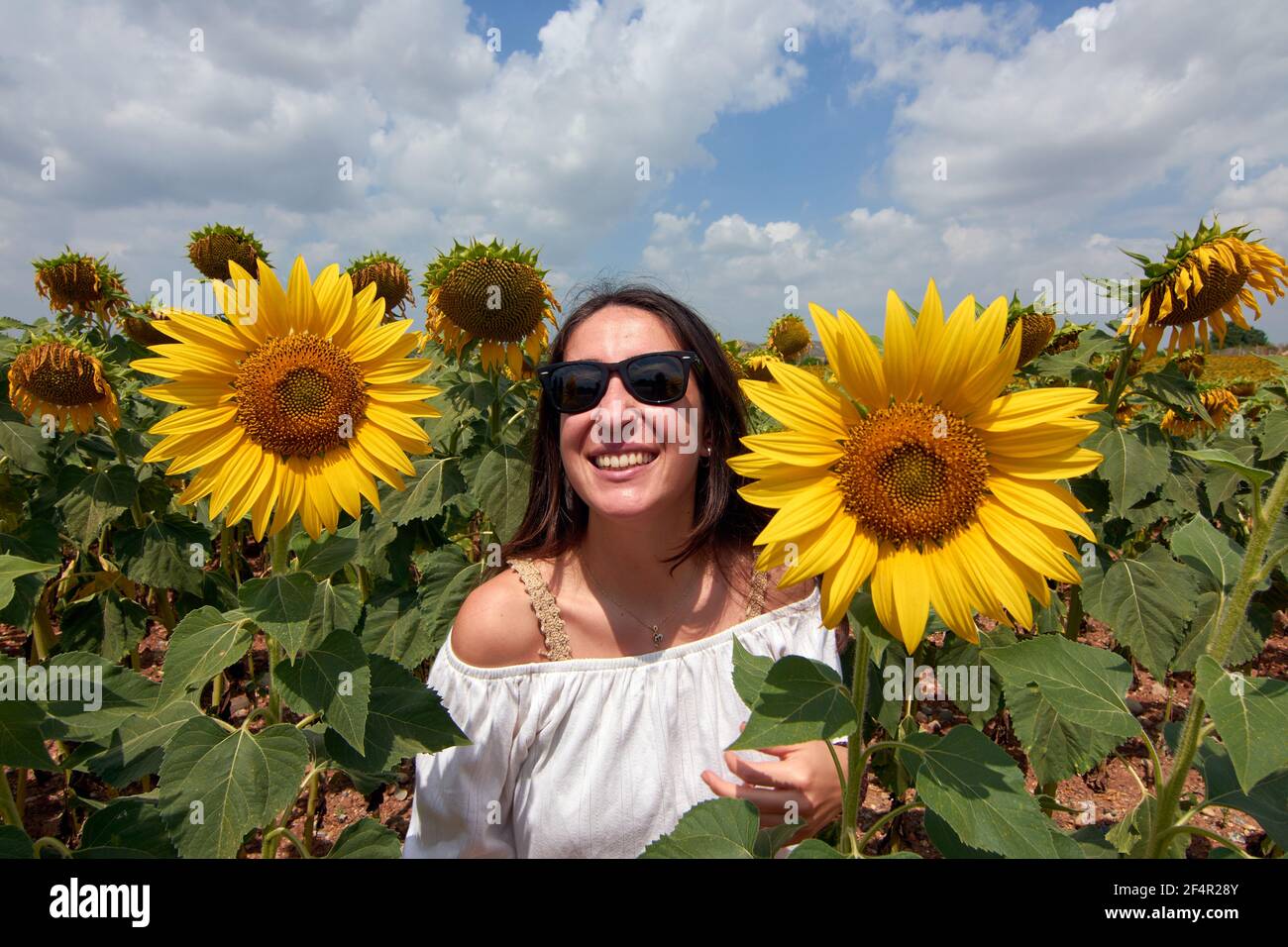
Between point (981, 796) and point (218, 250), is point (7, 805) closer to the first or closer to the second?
point (981, 796)

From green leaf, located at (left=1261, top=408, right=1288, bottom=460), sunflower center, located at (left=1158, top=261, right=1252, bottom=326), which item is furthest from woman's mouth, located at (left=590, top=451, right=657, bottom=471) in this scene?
green leaf, located at (left=1261, top=408, right=1288, bottom=460)

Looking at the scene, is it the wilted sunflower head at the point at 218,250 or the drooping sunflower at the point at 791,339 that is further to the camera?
the drooping sunflower at the point at 791,339

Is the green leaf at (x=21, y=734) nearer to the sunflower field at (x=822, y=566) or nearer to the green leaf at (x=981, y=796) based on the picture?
the sunflower field at (x=822, y=566)

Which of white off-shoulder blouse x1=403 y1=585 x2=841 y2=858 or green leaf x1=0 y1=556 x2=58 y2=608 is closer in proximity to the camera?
green leaf x1=0 y1=556 x2=58 y2=608

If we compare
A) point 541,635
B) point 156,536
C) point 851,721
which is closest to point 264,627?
point 541,635

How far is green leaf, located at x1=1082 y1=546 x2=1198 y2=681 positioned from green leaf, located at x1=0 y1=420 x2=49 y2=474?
4892 millimetres

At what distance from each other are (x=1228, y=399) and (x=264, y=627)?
23.7 feet

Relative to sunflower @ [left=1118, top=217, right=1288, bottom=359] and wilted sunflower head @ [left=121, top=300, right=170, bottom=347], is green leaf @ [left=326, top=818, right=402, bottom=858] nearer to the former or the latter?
sunflower @ [left=1118, top=217, right=1288, bottom=359]

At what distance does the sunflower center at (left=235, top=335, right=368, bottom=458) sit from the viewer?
185 cm

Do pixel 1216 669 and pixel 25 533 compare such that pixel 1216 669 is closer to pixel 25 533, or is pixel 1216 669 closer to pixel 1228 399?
pixel 25 533

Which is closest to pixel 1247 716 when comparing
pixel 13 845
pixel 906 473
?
pixel 906 473

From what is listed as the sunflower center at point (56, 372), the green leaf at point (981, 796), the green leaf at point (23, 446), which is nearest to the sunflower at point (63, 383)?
the sunflower center at point (56, 372)

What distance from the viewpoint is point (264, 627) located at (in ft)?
5.26

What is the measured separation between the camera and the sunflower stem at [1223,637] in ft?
4.46
